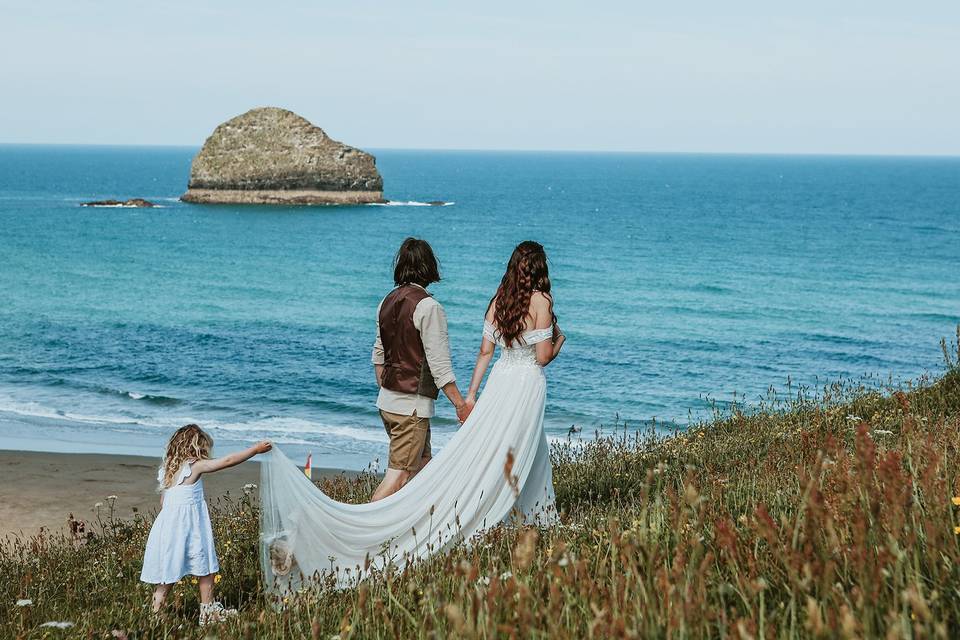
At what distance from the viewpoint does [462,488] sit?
6887 millimetres

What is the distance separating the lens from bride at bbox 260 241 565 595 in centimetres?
609

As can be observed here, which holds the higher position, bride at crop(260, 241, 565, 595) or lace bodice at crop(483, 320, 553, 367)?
lace bodice at crop(483, 320, 553, 367)

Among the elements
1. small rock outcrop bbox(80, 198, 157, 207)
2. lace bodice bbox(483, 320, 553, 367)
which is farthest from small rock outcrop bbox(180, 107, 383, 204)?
lace bodice bbox(483, 320, 553, 367)

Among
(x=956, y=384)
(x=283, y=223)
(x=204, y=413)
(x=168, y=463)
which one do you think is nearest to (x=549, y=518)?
(x=168, y=463)

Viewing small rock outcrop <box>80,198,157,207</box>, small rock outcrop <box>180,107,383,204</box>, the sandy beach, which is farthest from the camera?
small rock outcrop <box>180,107,383,204</box>

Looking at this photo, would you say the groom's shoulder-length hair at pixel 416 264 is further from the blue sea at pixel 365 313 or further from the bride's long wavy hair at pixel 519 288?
the blue sea at pixel 365 313

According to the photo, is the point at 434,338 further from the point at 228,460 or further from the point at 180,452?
the point at 180,452

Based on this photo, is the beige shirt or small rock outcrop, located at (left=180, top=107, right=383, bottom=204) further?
small rock outcrop, located at (left=180, top=107, right=383, bottom=204)

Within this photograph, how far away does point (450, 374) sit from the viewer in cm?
718

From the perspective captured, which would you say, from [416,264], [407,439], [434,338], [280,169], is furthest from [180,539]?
[280,169]

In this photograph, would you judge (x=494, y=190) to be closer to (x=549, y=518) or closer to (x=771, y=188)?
(x=771, y=188)

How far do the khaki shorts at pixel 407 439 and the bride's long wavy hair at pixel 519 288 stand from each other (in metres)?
0.90

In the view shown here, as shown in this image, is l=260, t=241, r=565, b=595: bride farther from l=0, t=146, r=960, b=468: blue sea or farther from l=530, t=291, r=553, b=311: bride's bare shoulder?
l=0, t=146, r=960, b=468: blue sea

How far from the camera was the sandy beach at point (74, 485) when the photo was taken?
14.3 metres
